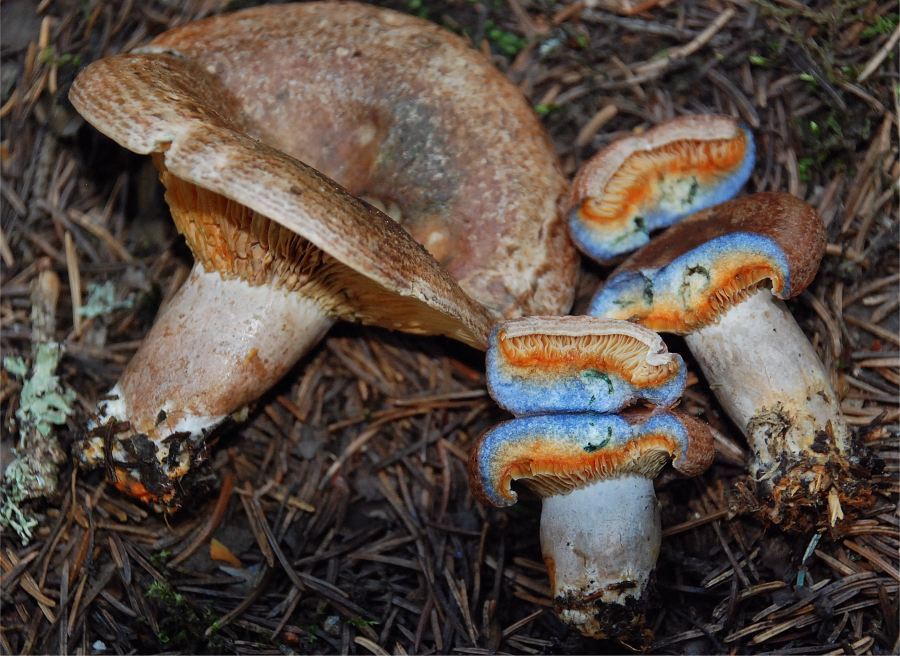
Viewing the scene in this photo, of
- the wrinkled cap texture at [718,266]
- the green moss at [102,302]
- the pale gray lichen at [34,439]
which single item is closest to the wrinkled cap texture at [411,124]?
the wrinkled cap texture at [718,266]

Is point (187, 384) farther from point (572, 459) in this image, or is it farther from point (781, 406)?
point (781, 406)

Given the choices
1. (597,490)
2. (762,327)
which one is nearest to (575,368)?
(597,490)

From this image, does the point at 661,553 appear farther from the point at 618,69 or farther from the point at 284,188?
the point at 618,69

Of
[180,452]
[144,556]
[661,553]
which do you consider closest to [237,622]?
[144,556]

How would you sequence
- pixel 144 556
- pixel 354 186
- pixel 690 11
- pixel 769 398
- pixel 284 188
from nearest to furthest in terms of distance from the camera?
pixel 284 188
pixel 769 398
pixel 144 556
pixel 354 186
pixel 690 11

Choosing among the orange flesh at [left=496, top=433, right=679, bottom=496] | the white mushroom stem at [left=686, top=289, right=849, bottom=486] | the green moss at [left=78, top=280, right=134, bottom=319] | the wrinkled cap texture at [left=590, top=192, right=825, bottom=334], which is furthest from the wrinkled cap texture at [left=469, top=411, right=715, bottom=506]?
the green moss at [left=78, top=280, right=134, bottom=319]

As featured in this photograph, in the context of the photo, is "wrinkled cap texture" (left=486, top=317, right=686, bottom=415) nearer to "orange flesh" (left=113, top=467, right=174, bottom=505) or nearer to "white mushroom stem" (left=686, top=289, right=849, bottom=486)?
"white mushroom stem" (left=686, top=289, right=849, bottom=486)
